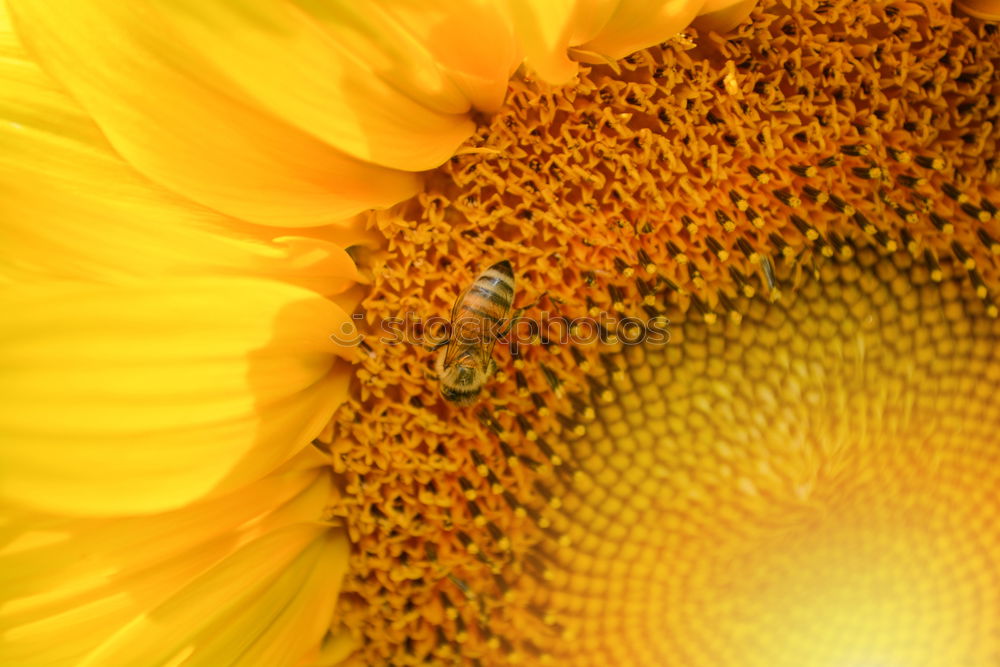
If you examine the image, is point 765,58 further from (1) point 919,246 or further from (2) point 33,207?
(2) point 33,207

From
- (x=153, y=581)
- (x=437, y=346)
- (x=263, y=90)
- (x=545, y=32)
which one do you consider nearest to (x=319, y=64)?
(x=263, y=90)

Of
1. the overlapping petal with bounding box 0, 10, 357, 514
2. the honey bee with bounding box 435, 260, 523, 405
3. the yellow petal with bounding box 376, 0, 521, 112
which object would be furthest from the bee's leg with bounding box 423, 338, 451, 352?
the yellow petal with bounding box 376, 0, 521, 112

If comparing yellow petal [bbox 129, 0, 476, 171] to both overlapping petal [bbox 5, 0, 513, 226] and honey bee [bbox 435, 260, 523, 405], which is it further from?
honey bee [bbox 435, 260, 523, 405]

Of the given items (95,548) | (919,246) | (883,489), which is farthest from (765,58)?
(95,548)

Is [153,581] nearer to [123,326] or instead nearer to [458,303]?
[123,326]

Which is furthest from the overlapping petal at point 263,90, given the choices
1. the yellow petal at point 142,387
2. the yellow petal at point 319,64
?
the yellow petal at point 142,387
